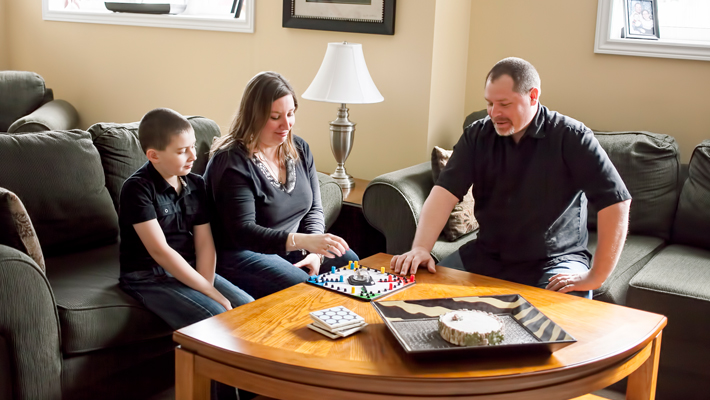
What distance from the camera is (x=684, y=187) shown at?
2.68 meters

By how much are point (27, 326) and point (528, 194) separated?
4.74 feet

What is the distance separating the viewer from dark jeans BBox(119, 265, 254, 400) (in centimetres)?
186

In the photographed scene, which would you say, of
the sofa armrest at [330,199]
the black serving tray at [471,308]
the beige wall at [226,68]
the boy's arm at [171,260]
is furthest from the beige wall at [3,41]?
the black serving tray at [471,308]

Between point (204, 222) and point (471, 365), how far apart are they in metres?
1.06

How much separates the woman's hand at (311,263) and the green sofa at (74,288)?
0.47 metres

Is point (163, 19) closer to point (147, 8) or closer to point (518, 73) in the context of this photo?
point (147, 8)

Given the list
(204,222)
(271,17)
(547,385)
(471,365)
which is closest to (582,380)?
(547,385)

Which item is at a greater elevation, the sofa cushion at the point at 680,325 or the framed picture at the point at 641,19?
the framed picture at the point at 641,19

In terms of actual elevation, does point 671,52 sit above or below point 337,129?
above

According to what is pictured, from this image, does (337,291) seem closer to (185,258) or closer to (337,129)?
(185,258)

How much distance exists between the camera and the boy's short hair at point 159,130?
191cm

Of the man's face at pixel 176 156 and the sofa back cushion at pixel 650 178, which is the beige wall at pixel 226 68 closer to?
the sofa back cushion at pixel 650 178

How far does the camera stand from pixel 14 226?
181 centimetres

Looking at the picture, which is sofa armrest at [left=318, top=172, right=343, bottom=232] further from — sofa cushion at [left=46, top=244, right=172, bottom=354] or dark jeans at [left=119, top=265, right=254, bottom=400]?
sofa cushion at [left=46, top=244, right=172, bottom=354]
